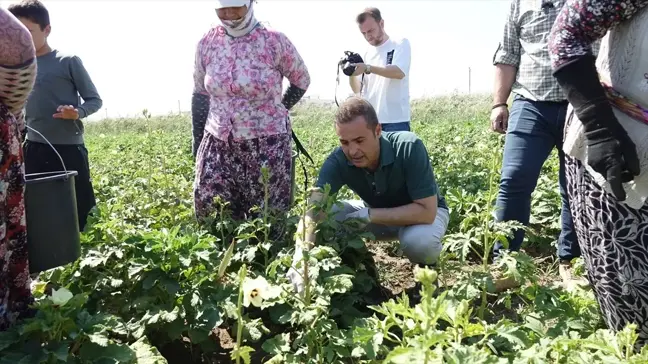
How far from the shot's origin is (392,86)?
434 centimetres

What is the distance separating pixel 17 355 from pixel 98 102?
7.51 ft

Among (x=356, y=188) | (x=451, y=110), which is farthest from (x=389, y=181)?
(x=451, y=110)

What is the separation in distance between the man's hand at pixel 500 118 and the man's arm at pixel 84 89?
7.95ft

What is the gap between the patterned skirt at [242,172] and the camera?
332 cm

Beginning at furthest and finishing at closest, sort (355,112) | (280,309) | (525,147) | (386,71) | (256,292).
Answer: (386,71) < (525,147) < (355,112) < (280,309) < (256,292)

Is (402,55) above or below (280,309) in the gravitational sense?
above

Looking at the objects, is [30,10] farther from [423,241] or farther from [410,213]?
[423,241]

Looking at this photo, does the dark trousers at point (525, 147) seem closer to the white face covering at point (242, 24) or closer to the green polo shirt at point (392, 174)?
the green polo shirt at point (392, 174)

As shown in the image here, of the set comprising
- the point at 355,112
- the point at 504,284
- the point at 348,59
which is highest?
the point at 348,59

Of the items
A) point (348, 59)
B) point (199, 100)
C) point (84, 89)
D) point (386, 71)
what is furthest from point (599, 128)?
point (84, 89)

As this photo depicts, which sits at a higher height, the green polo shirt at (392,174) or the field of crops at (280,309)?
the green polo shirt at (392,174)

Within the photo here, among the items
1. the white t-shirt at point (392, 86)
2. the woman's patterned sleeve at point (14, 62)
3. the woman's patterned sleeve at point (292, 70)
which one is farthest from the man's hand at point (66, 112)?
the white t-shirt at point (392, 86)

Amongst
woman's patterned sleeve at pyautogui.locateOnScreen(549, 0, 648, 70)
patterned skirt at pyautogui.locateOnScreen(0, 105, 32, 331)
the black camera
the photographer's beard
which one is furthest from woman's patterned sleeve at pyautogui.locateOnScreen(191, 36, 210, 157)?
woman's patterned sleeve at pyautogui.locateOnScreen(549, 0, 648, 70)

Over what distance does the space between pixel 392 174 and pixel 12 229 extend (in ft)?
5.60
